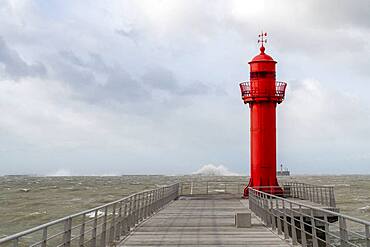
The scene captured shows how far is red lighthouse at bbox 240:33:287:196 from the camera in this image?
23.9 metres

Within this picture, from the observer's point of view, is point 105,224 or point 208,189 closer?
point 105,224

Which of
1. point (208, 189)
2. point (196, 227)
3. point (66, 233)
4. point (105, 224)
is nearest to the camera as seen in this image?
point (66, 233)

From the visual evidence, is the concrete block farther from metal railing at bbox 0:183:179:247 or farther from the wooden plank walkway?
metal railing at bbox 0:183:179:247

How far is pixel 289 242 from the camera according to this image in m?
11.4

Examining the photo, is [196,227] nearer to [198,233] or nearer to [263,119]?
[198,233]

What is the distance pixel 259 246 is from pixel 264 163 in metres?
13.3

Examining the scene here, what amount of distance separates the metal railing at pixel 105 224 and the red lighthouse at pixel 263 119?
14.8 feet

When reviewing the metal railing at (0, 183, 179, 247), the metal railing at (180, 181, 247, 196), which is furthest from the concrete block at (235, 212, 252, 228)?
the metal railing at (180, 181, 247, 196)

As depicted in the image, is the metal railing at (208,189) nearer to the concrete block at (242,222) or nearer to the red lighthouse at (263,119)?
the red lighthouse at (263,119)

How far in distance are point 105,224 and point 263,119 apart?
48.4ft

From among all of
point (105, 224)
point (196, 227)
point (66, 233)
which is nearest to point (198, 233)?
point (196, 227)

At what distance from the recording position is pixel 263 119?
24109mm

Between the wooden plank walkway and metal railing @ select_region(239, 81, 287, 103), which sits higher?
metal railing @ select_region(239, 81, 287, 103)

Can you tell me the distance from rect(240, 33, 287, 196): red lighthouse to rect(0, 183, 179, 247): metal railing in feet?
14.8
